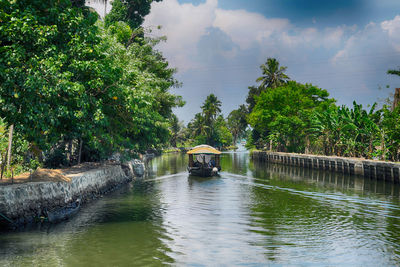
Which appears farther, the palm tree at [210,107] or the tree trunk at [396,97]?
the palm tree at [210,107]

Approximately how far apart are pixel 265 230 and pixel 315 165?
32907 millimetres

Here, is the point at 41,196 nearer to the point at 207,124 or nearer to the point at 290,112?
the point at 290,112

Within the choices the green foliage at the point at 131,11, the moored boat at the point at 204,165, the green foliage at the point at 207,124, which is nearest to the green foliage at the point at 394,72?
the moored boat at the point at 204,165

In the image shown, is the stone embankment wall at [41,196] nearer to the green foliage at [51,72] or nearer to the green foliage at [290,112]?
the green foliage at [51,72]

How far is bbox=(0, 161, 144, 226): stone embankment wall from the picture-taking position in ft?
46.0

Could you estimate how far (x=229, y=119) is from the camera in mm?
140875

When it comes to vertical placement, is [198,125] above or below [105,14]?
below

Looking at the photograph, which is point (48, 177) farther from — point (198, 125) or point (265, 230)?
point (198, 125)

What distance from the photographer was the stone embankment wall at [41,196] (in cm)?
1403

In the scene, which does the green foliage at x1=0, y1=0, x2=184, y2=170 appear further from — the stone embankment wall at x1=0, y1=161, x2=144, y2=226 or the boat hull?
the boat hull

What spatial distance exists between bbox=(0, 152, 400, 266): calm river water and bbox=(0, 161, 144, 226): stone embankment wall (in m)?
0.86

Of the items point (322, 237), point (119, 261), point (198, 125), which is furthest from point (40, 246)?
point (198, 125)

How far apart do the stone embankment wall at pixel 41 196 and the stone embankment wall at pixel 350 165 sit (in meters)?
24.8

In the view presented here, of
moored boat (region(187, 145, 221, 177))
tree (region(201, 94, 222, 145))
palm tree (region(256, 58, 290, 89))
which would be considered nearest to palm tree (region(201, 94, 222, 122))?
tree (region(201, 94, 222, 145))
